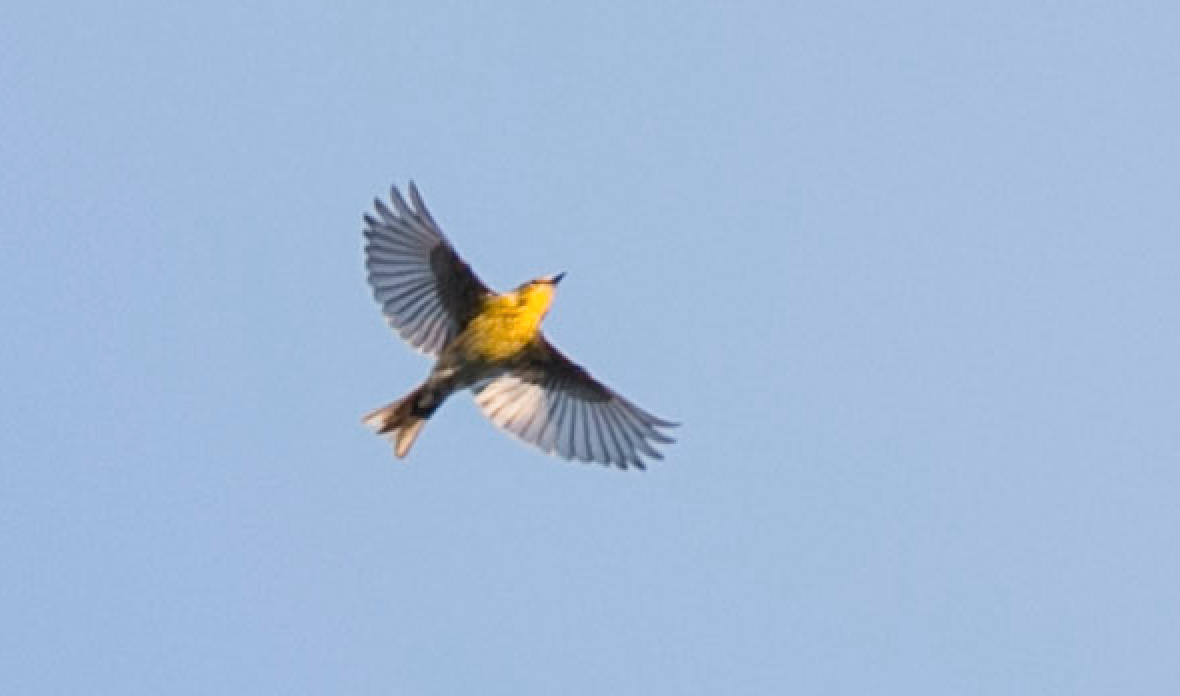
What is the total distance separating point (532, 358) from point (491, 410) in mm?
535

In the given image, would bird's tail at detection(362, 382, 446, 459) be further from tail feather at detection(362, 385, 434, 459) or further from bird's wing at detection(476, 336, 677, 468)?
bird's wing at detection(476, 336, 677, 468)

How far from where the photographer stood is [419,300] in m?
23.3

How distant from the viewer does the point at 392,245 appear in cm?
2314

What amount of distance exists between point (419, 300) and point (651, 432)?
223cm

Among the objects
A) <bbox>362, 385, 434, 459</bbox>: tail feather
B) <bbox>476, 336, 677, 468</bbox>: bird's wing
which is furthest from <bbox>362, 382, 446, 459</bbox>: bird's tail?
<bbox>476, 336, 677, 468</bbox>: bird's wing

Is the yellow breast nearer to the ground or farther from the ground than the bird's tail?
farther from the ground

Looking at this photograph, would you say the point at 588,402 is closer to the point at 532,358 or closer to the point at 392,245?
the point at 532,358

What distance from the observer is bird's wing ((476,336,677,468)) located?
23766mm

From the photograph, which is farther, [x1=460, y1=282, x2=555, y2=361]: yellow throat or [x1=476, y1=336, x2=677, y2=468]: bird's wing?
[x1=476, y1=336, x2=677, y2=468]: bird's wing

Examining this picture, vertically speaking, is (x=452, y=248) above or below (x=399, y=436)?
above

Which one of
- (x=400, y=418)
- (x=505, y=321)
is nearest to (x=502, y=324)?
(x=505, y=321)

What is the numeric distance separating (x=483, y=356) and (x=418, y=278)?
82 centimetres

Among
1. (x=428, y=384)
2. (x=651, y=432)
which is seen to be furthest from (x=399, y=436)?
(x=651, y=432)

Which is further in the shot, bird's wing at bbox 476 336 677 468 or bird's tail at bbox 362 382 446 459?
bird's wing at bbox 476 336 677 468
